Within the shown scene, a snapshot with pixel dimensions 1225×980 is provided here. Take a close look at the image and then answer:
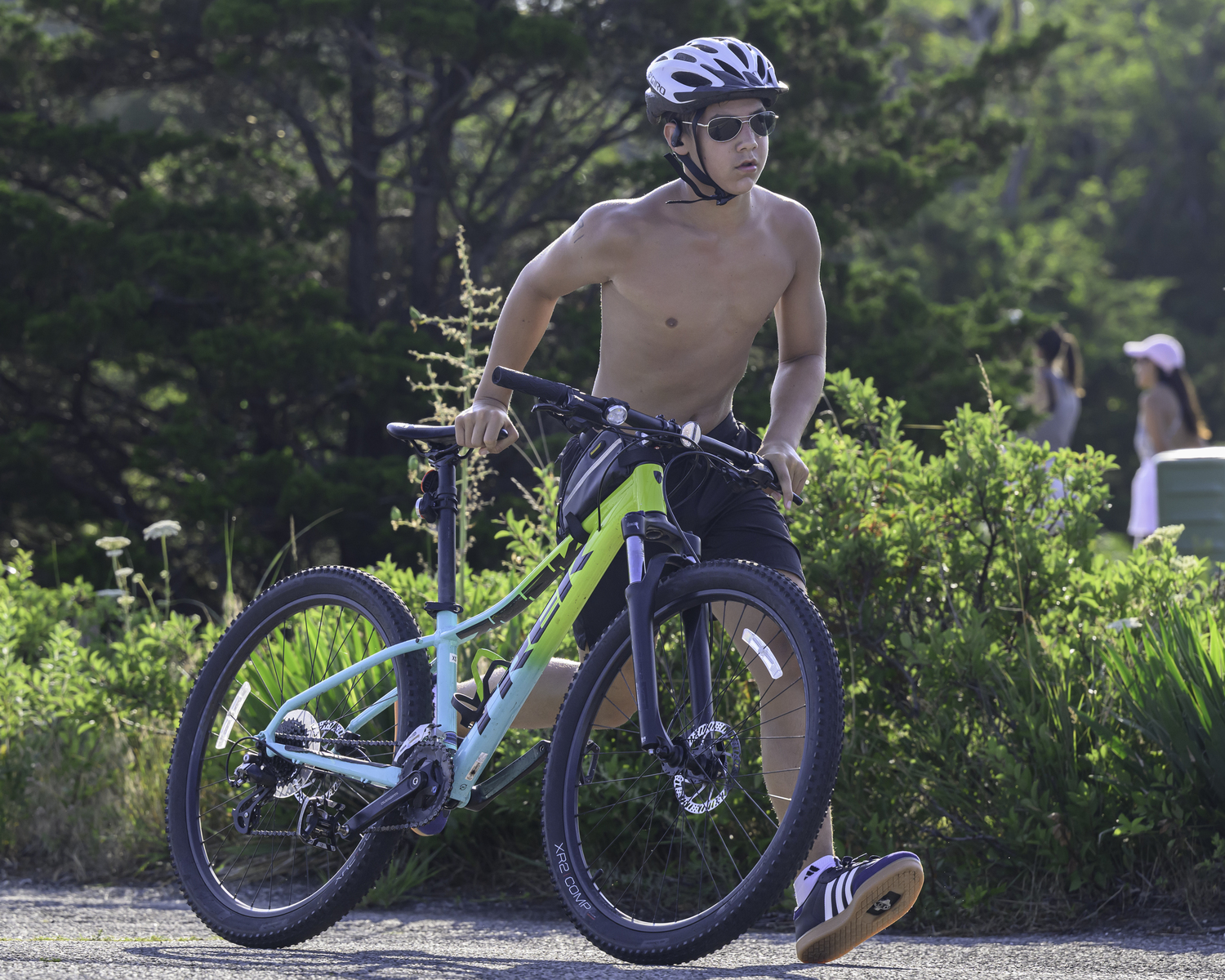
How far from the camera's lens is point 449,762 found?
122 inches

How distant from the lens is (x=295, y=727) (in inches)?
136

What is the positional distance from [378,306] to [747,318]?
453 inches

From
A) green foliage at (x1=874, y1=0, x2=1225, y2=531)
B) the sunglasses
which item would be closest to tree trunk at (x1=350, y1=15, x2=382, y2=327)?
the sunglasses

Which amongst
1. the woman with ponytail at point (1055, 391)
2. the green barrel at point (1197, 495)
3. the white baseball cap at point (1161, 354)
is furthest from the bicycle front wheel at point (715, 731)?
the woman with ponytail at point (1055, 391)

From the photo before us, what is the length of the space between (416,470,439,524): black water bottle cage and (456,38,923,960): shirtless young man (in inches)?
6.2

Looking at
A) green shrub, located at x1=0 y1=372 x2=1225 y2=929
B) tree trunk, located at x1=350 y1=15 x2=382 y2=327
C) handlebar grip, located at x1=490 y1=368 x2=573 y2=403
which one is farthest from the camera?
tree trunk, located at x1=350 y1=15 x2=382 y2=327

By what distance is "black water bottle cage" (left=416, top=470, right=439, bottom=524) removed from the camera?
3340 mm

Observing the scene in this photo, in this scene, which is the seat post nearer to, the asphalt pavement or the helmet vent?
the asphalt pavement

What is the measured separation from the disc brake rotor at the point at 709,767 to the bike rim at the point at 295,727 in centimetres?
81

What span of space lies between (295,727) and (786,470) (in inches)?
53.1

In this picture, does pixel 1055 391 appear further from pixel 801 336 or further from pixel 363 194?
pixel 363 194

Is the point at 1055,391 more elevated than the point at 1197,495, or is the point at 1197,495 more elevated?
the point at 1055,391

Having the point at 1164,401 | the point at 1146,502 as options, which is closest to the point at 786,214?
the point at 1146,502

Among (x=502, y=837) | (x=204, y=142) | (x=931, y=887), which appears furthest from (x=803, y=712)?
(x=204, y=142)
